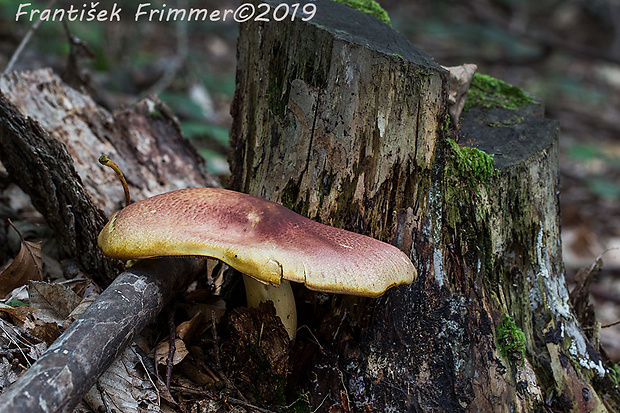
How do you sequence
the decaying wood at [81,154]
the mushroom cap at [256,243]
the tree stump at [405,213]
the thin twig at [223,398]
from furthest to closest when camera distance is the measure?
the decaying wood at [81,154] < the tree stump at [405,213] < the thin twig at [223,398] < the mushroom cap at [256,243]

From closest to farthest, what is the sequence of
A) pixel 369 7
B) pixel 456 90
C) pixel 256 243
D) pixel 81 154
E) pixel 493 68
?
pixel 256 243
pixel 456 90
pixel 369 7
pixel 81 154
pixel 493 68

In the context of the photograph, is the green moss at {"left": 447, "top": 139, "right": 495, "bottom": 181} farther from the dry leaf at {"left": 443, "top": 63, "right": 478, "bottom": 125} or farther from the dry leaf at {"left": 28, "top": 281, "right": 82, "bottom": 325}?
the dry leaf at {"left": 28, "top": 281, "right": 82, "bottom": 325}

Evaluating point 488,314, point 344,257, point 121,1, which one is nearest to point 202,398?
point 344,257

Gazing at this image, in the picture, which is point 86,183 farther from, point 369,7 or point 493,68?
point 493,68

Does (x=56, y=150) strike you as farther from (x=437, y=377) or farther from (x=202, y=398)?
(x=437, y=377)

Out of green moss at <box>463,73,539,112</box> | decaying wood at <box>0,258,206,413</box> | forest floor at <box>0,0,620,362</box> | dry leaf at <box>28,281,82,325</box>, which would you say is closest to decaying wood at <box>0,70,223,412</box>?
decaying wood at <box>0,258,206,413</box>

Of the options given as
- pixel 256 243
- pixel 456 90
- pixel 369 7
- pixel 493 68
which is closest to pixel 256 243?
pixel 256 243

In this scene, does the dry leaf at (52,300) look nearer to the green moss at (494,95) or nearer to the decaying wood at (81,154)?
the decaying wood at (81,154)

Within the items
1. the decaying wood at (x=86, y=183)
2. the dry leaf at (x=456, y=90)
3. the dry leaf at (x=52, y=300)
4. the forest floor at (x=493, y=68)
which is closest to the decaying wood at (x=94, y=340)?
the decaying wood at (x=86, y=183)
